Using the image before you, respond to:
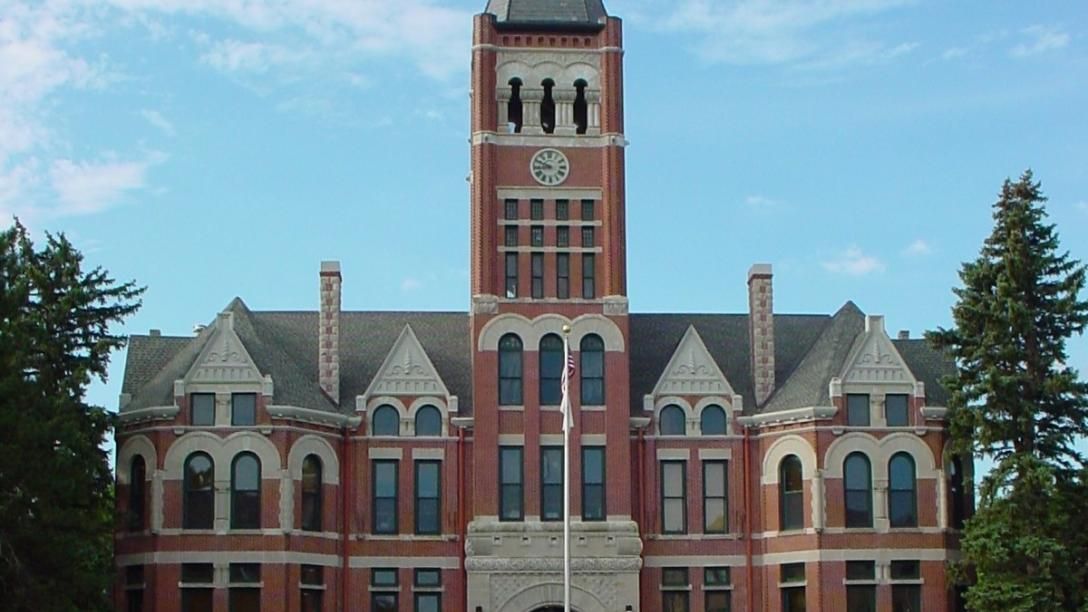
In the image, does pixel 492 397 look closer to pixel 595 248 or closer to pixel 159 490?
pixel 595 248

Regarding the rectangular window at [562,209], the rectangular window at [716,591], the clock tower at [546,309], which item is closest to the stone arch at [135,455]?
the clock tower at [546,309]

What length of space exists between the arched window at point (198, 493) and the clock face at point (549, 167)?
44.6ft

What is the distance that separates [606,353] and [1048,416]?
44.4 ft

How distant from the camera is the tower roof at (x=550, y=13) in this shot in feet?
201

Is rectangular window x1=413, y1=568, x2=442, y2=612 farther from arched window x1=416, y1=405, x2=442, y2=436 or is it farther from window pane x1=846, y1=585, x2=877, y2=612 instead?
window pane x1=846, y1=585, x2=877, y2=612

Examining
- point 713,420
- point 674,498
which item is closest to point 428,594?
point 674,498

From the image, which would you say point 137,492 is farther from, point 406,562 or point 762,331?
point 762,331

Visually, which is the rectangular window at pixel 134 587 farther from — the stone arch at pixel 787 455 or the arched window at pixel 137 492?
the stone arch at pixel 787 455

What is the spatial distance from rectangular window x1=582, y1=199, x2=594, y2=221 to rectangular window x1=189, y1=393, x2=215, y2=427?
12912 mm

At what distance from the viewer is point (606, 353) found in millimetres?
59312

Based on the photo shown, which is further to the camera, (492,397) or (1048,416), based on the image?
(492,397)

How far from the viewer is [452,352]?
6241cm

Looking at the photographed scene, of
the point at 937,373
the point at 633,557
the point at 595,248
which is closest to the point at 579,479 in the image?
the point at 633,557

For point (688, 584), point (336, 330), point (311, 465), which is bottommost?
point (688, 584)
